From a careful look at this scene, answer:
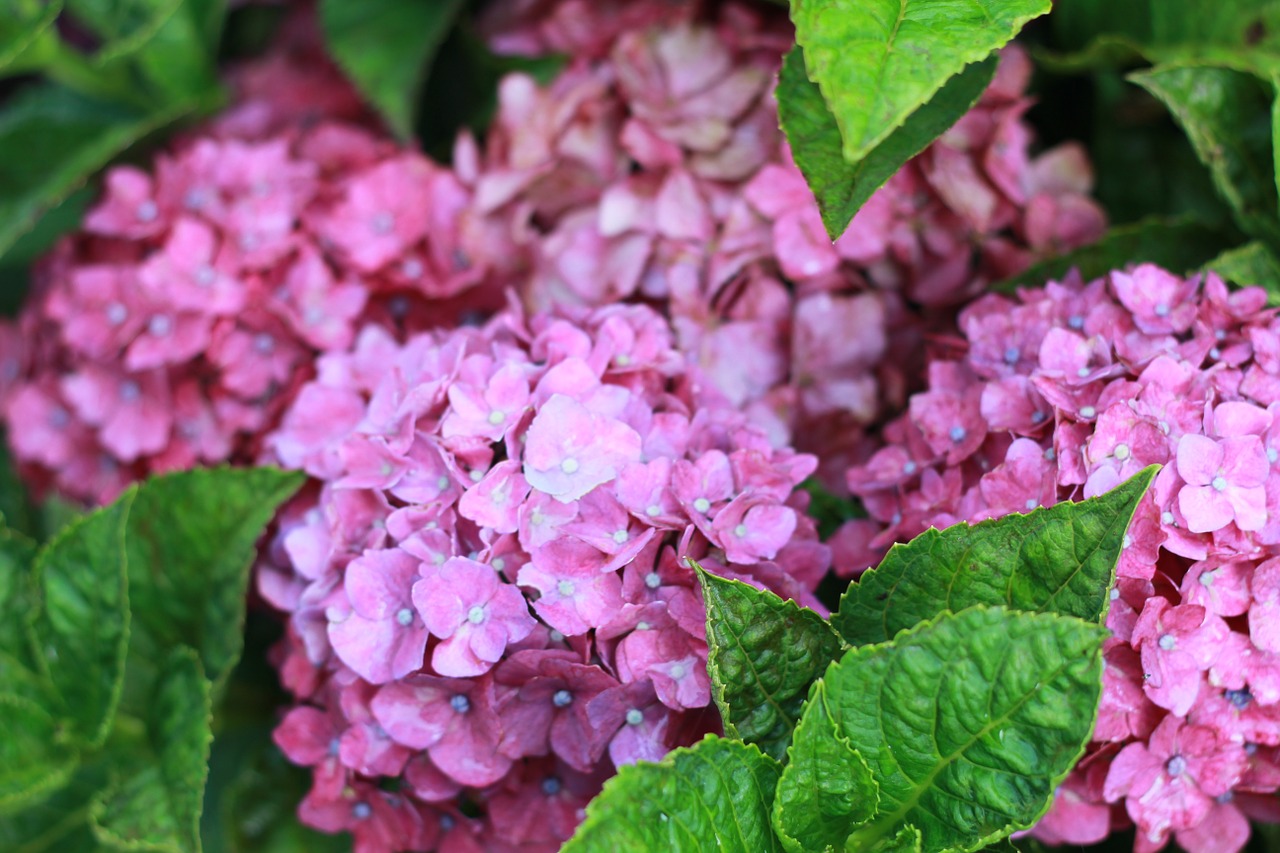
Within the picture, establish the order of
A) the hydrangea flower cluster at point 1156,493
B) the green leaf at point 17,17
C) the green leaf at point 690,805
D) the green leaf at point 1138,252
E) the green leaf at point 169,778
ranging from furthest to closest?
the green leaf at point 17,17, the green leaf at point 1138,252, the green leaf at point 169,778, the hydrangea flower cluster at point 1156,493, the green leaf at point 690,805

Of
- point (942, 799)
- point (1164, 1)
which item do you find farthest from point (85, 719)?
point (1164, 1)

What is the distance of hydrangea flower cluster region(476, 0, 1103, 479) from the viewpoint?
0.97 meters

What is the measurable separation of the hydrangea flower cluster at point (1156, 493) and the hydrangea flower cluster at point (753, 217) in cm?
13

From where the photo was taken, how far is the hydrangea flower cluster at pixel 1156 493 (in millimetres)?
713

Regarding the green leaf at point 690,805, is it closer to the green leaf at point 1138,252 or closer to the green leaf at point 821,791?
the green leaf at point 821,791

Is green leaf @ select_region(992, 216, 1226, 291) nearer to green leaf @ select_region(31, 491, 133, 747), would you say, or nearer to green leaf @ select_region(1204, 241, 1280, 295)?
green leaf @ select_region(1204, 241, 1280, 295)

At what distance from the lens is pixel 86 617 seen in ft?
2.93

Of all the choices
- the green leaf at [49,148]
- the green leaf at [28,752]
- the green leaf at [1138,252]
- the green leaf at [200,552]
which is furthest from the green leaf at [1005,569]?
the green leaf at [49,148]

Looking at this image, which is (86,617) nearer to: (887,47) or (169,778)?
(169,778)

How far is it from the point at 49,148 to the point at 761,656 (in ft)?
3.06

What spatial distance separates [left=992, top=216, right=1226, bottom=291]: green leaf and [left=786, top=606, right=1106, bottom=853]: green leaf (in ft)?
1.26

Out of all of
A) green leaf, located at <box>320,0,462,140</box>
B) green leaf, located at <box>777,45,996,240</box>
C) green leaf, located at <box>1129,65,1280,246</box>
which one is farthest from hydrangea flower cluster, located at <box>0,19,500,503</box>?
green leaf, located at <box>1129,65,1280,246</box>

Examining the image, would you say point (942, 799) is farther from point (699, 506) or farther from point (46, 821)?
point (46, 821)

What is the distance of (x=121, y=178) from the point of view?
110 cm
